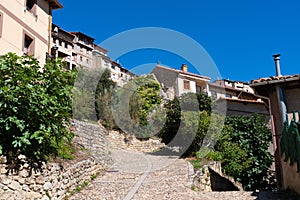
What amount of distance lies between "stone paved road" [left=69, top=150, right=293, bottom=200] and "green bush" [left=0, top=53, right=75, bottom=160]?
233 cm

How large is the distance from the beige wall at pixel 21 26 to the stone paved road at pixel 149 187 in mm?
7718

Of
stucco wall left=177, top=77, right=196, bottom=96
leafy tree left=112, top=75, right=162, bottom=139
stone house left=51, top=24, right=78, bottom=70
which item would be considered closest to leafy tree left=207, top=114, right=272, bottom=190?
leafy tree left=112, top=75, right=162, bottom=139

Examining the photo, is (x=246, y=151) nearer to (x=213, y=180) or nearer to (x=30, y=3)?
(x=213, y=180)

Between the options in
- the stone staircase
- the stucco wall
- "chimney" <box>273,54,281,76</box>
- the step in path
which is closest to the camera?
the step in path

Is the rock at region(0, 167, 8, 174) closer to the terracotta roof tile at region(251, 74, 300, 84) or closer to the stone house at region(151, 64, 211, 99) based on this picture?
the terracotta roof tile at region(251, 74, 300, 84)

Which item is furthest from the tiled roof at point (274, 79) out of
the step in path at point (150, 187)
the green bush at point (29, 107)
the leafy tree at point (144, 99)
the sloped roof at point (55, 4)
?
the leafy tree at point (144, 99)

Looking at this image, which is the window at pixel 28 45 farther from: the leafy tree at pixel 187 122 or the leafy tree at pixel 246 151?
the leafy tree at pixel 246 151

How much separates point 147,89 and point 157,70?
8745 mm

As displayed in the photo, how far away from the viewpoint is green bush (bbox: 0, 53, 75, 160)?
7.96 m

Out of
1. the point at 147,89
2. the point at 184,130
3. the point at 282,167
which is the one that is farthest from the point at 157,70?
the point at 282,167

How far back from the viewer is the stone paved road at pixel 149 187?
9656 mm

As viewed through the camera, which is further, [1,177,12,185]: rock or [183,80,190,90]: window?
[183,80,190,90]: window

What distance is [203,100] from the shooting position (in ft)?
74.7

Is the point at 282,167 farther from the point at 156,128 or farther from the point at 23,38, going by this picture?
the point at 156,128
